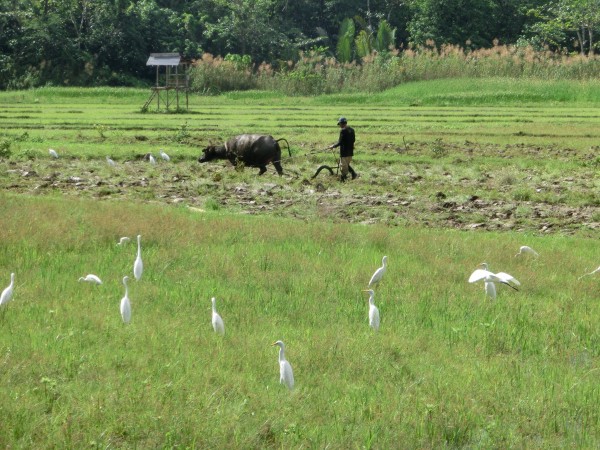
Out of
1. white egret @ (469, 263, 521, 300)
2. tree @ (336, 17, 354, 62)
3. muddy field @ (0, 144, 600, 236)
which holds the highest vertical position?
tree @ (336, 17, 354, 62)

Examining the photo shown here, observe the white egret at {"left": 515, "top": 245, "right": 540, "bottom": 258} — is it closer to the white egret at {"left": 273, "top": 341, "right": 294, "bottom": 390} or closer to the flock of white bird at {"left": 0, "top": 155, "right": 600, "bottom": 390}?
the flock of white bird at {"left": 0, "top": 155, "right": 600, "bottom": 390}

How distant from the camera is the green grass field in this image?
599cm

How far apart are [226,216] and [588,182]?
6846 mm

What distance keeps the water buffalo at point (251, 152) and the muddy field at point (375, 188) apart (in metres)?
0.24

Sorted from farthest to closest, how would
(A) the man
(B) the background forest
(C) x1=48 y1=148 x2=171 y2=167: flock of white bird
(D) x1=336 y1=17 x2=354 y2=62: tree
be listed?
1. (D) x1=336 y1=17 x2=354 y2=62: tree
2. (B) the background forest
3. (C) x1=48 y1=148 x2=171 y2=167: flock of white bird
4. (A) the man

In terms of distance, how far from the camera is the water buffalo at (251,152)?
760 inches

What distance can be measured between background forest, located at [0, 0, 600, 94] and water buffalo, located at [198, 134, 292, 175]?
778 inches

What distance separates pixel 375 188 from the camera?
657 inches

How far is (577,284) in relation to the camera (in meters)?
9.66

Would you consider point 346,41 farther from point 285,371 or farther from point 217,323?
point 285,371

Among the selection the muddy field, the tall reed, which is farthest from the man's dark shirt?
the tall reed

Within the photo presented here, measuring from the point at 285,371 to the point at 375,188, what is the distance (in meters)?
10.5

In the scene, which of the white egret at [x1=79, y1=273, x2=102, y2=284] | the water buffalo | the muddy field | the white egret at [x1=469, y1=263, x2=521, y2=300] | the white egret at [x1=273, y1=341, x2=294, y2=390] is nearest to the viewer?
the white egret at [x1=273, y1=341, x2=294, y2=390]

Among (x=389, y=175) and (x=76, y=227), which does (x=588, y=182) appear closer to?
(x=389, y=175)
